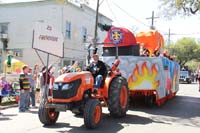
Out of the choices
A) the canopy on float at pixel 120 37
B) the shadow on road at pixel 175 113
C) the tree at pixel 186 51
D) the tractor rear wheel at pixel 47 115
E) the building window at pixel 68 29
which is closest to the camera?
the tractor rear wheel at pixel 47 115

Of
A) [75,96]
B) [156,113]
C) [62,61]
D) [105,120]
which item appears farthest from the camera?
[62,61]

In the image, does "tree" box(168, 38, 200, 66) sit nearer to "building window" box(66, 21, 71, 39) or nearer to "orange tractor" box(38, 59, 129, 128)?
"building window" box(66, 21, 71, 39)

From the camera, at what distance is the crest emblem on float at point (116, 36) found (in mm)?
13492

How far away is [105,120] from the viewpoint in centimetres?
1053

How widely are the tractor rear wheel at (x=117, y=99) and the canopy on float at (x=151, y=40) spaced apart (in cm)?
459

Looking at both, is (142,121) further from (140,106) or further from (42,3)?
(42,3)

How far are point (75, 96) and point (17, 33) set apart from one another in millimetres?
21381

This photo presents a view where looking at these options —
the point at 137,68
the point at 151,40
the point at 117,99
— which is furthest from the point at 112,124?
the point at 151,40

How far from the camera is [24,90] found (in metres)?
12.9

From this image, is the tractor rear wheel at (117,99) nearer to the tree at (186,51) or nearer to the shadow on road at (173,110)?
the shadow on road at (173,110)

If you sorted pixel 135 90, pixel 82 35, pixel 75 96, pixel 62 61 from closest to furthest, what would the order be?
1. pixel 75 96
2. pixel 135 90
3. pixel 62 61
4. pixel 82 35

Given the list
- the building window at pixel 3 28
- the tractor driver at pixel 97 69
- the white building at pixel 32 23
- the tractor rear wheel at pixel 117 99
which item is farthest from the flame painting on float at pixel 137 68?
the building window at pixel 3 28

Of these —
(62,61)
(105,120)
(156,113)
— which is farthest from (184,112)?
(62,61)

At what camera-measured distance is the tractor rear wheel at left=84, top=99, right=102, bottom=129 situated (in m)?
8.82
